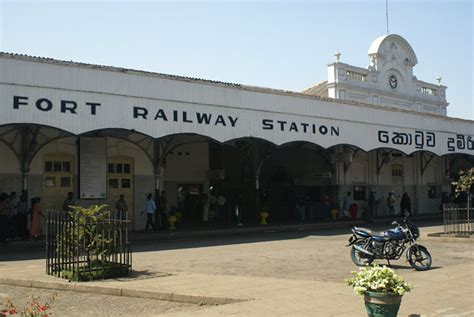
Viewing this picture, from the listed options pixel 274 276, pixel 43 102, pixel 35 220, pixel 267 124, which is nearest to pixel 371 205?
pixel 267 124

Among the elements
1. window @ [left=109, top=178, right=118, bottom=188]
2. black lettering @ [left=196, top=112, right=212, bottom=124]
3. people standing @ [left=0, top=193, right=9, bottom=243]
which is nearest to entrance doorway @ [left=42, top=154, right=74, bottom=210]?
window @ [left=109, top=178, right=118, bottom=188]

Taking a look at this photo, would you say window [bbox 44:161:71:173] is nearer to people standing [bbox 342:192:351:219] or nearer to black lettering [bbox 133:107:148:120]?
black lettering [bbox 133:107:148:120]

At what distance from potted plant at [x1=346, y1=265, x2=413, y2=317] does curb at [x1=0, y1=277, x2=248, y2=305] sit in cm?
256

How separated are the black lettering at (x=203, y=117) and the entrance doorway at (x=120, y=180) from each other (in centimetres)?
374

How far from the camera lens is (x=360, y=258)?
12.9 meters

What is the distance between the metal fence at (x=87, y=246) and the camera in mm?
10922

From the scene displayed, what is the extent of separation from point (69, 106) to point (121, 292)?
35.1 feet

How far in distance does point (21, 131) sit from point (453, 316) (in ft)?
55.3

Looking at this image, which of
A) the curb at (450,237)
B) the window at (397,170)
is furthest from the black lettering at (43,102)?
the window at (397,170)

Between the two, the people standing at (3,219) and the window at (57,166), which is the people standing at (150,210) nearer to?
the window at (57,166)

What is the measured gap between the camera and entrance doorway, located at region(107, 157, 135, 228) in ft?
76.2

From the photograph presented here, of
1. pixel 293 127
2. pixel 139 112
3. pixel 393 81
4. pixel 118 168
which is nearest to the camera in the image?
pixel 139 112

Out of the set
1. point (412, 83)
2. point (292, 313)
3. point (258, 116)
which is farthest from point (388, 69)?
point (292, 313)

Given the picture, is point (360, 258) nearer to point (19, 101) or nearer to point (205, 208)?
point (19, 101)
